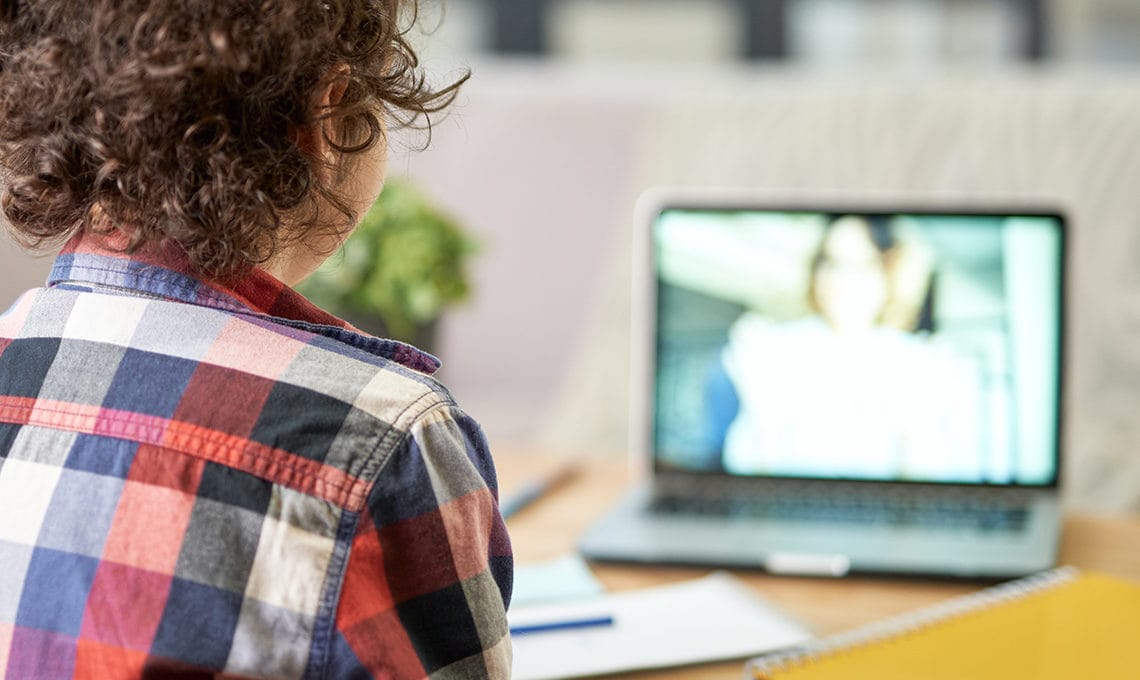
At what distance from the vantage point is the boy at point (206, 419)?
0.50 metres

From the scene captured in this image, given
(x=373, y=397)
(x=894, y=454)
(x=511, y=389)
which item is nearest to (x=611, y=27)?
(x=511, y=389)

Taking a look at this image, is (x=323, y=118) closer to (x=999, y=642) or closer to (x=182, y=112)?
(x=182, y=112)

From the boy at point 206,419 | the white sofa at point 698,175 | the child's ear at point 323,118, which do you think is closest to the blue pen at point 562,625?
the boy at point 206,419

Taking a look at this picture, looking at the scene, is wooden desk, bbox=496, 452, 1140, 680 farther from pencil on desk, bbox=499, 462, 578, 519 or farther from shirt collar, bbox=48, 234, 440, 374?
shirt collar, bbox=48, 234, 440, 374

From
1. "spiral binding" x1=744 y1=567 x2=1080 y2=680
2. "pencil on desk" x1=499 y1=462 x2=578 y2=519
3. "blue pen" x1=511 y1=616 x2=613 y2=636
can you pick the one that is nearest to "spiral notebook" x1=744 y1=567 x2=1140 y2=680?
"spiral binding" x1=744 y1=567 x2=1080 y2=680

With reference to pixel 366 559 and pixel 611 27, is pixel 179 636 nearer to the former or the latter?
pixel 366 559

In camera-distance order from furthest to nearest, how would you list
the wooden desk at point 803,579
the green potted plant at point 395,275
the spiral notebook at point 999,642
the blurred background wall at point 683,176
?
the blurred background wall at point 683,176 < the green potted plant at point 395,275 < the wooden desk at point 803,579 < the spiral notebook at point 999,642

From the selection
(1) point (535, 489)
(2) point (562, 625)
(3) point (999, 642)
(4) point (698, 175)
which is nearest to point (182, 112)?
(2) point (562, 625)

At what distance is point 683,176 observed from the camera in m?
1.75

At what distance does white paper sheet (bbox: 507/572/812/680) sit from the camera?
780 mm

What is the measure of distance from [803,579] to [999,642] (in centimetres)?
19

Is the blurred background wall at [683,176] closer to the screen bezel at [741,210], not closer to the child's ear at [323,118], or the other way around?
the screen bezel at [741,210]

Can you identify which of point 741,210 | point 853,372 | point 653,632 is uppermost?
point 741,210

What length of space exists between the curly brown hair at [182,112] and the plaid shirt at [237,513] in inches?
1.9
